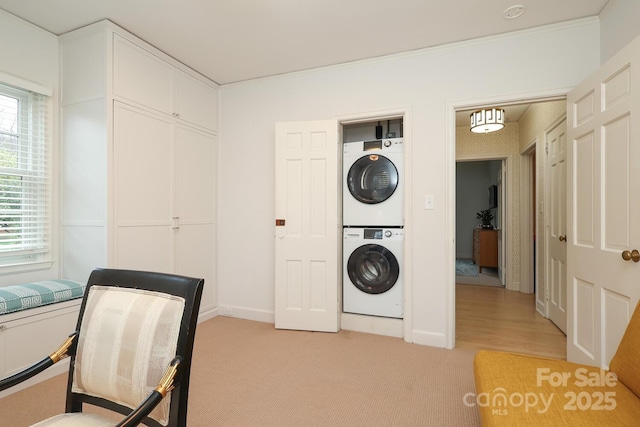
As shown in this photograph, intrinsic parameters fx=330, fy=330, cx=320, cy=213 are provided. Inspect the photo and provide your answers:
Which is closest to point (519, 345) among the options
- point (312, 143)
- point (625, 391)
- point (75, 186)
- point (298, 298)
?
point (625, 391)

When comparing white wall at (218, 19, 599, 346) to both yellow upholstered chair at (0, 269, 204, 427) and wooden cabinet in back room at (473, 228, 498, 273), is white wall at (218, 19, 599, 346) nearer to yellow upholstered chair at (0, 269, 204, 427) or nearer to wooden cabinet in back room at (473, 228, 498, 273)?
yellow upholstered chair at (0, 269, 204, 427)

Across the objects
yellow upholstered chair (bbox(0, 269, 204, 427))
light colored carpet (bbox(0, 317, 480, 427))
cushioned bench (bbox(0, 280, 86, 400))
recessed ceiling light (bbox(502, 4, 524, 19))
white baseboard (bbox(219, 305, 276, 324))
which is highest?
recessed ceiling light (bbox(502, 4, 524, 19))

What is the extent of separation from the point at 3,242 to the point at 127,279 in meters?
2.12

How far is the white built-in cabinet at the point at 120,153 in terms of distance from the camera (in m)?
2.57

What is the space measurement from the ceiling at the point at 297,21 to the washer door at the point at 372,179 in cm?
98

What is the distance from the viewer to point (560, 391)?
129 centimetres

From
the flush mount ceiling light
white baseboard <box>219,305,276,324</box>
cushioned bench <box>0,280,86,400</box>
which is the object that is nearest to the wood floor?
white baseboard <box>219,305,276,324</box>

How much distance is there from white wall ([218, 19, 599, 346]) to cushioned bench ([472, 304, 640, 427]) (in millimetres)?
1400

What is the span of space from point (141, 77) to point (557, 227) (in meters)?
4.12

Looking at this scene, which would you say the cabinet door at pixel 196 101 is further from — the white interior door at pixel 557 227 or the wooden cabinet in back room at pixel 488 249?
the wooden cabinet in back room at pixel 488 249

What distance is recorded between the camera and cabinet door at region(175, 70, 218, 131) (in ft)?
10.6

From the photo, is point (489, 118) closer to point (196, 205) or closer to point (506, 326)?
point (506, 326)

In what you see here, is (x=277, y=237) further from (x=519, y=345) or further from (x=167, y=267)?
(x=519, y=345)

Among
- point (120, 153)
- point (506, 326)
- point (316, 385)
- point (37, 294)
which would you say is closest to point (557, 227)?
point (506, 326)
